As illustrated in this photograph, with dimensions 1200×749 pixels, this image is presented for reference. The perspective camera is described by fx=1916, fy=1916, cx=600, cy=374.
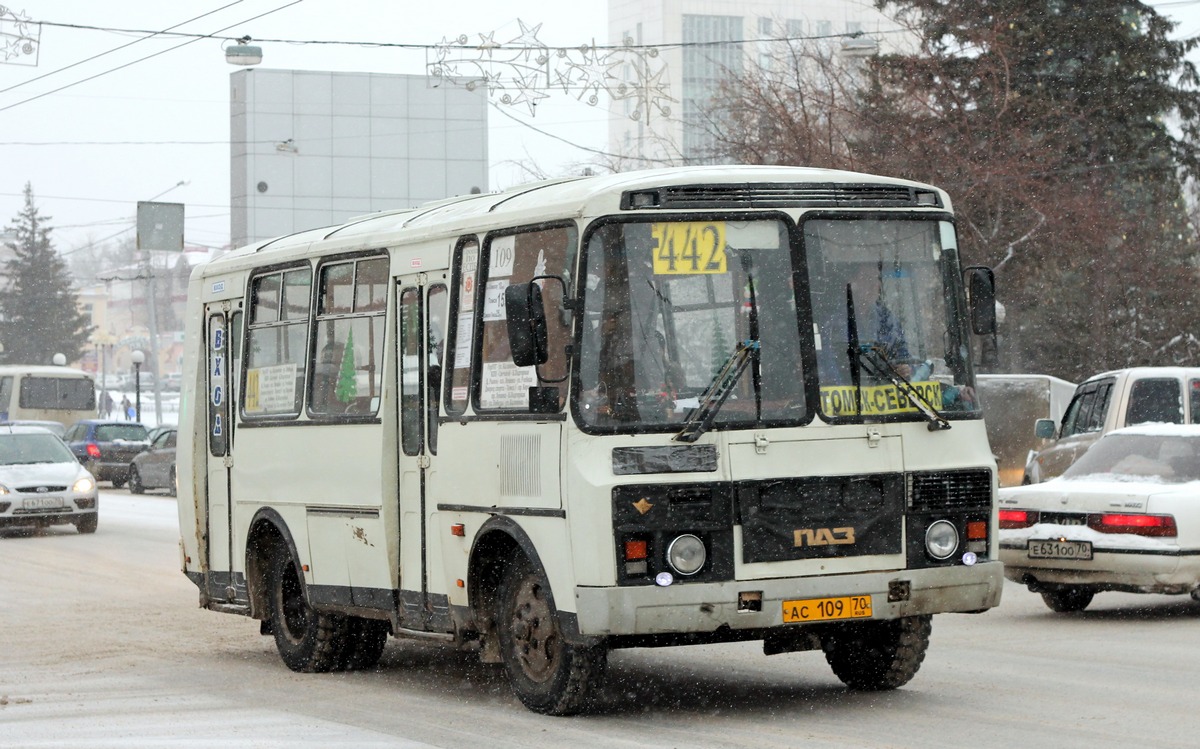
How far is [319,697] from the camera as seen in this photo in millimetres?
10883

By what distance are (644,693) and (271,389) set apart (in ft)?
12.1

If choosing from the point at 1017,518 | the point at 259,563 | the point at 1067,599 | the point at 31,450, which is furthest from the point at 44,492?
the point at 1017,518

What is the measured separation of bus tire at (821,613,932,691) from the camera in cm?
1014

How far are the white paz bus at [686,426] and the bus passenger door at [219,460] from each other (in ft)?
8.69

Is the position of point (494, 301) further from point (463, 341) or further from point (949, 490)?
point (949, 490)

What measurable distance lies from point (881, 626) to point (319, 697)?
3.20 m

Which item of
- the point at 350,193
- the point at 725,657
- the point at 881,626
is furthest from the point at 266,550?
the point at 350,193

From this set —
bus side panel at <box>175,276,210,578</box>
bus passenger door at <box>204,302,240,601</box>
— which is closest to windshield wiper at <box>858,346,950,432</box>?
bus passenger door at <box>204,302,240,601</box>

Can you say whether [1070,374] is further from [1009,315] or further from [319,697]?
[319,697]

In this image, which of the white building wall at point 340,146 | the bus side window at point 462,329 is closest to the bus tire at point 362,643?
the bus side window at point 462,329

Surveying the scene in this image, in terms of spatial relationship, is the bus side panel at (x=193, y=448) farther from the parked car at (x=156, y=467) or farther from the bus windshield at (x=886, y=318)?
the parked car at (x=156, y=467)

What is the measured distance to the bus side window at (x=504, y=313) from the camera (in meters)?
9.36

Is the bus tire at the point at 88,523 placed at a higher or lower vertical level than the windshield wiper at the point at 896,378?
lower

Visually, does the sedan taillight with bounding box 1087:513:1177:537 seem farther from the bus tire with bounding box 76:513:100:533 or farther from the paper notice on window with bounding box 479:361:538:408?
the bus tire with bounding box 76:513:100:533
